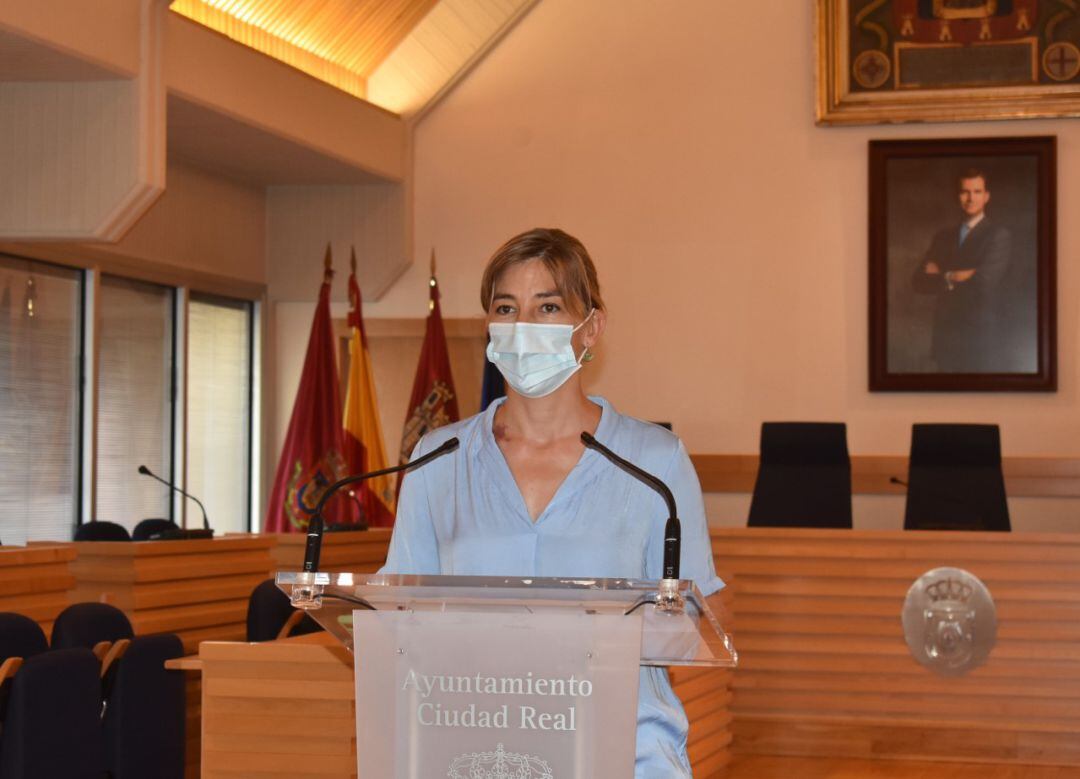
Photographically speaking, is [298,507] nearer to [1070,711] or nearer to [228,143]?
[228,143]

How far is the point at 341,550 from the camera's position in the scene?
7.32 m

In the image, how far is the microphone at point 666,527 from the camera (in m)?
1.72

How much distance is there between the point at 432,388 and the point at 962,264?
3.40m

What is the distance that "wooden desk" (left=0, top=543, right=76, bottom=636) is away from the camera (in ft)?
18.0

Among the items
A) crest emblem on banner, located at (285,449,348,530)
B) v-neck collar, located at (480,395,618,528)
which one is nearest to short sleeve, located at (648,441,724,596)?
v-neck collar, located at (480,395,618,528)

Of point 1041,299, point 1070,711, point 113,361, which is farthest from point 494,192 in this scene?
point 1070,711

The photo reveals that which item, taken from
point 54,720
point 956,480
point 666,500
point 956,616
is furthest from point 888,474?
point 666,500

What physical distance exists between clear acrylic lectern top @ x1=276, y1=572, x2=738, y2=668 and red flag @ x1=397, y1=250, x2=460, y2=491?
25.1 feet

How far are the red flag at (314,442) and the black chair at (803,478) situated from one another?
2.60m

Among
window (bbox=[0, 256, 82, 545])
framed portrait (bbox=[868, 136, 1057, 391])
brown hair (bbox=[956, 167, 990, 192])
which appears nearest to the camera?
window (bbox=[0, 256, 82, 545])

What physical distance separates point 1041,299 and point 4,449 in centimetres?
607

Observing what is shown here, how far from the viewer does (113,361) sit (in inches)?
339

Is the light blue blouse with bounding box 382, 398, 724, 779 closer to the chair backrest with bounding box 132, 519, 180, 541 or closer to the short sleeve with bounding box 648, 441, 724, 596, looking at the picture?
the short sleeve with bounding box 648, 441, 724, 596

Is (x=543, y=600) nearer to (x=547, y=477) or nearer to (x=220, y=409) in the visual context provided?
(x=547, y=477)
